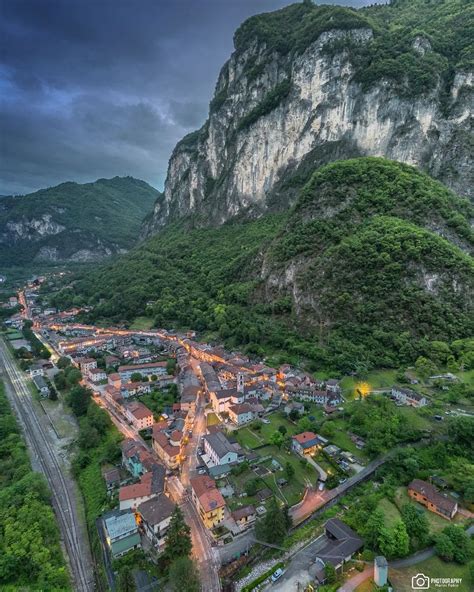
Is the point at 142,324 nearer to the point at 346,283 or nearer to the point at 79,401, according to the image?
the point at 79,401

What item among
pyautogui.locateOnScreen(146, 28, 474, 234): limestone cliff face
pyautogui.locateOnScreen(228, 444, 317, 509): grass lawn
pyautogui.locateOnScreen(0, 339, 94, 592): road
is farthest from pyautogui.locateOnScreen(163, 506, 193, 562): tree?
A: pyautogui.locateOnScreen(146, 28, 474, 234): limestone cliff face

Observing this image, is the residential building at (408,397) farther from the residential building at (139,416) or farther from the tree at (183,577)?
the tree at (183,577)

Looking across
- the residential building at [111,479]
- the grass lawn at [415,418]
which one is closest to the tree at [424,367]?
the grass lawn at [415,418]

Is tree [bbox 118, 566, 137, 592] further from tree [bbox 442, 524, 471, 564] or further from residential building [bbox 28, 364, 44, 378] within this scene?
residential building [bbox 28, 364, 44, 378]

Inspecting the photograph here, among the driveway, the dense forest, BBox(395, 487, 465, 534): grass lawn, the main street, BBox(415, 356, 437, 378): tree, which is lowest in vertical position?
the dense forest

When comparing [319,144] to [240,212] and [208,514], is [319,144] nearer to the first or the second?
[240,212]

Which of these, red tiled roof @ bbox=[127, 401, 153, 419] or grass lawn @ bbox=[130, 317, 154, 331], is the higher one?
grass lawn @ bbox=[130, 317, 154, 331]
